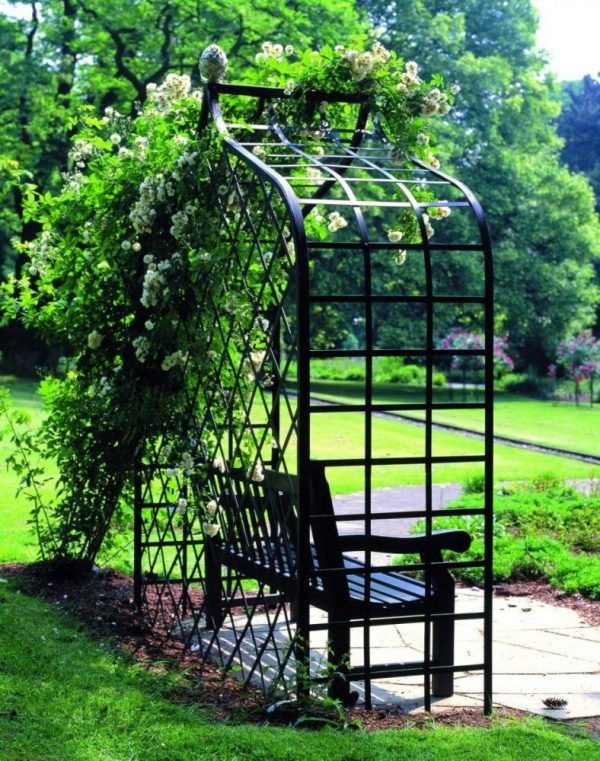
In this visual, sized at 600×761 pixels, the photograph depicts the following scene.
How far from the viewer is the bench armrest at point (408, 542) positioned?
14.3ft

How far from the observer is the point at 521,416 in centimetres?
2186

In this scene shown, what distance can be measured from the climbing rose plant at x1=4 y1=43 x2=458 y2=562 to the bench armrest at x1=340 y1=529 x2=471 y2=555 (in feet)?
2.71

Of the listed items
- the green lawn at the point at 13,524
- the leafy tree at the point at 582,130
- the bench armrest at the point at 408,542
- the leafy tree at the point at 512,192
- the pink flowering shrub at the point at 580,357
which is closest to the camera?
the bench armrest at the point at 408,542

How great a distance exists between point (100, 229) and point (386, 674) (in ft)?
9.24

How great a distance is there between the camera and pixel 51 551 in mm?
6551

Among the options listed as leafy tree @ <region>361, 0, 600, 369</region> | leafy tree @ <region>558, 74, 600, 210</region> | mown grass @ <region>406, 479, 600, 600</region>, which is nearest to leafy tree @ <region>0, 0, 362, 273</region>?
leafy tree @ <region>361, 0, 600, 369</region>

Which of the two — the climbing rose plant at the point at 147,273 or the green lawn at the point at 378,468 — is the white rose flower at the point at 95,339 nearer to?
the climbing rose plant at the point at 147,273

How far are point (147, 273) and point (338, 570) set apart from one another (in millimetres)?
1824

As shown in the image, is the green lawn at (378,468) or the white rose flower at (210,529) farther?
the green lawn at (378,468)

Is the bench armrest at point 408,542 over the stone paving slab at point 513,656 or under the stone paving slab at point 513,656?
over

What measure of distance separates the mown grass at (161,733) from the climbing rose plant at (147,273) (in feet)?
2.79

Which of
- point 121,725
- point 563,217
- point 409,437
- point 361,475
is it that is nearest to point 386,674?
point 121,725

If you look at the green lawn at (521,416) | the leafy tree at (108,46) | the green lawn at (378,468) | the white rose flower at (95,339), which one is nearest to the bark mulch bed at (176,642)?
the green lawn at (378,468)

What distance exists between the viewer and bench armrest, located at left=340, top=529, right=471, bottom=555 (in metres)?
4.36
